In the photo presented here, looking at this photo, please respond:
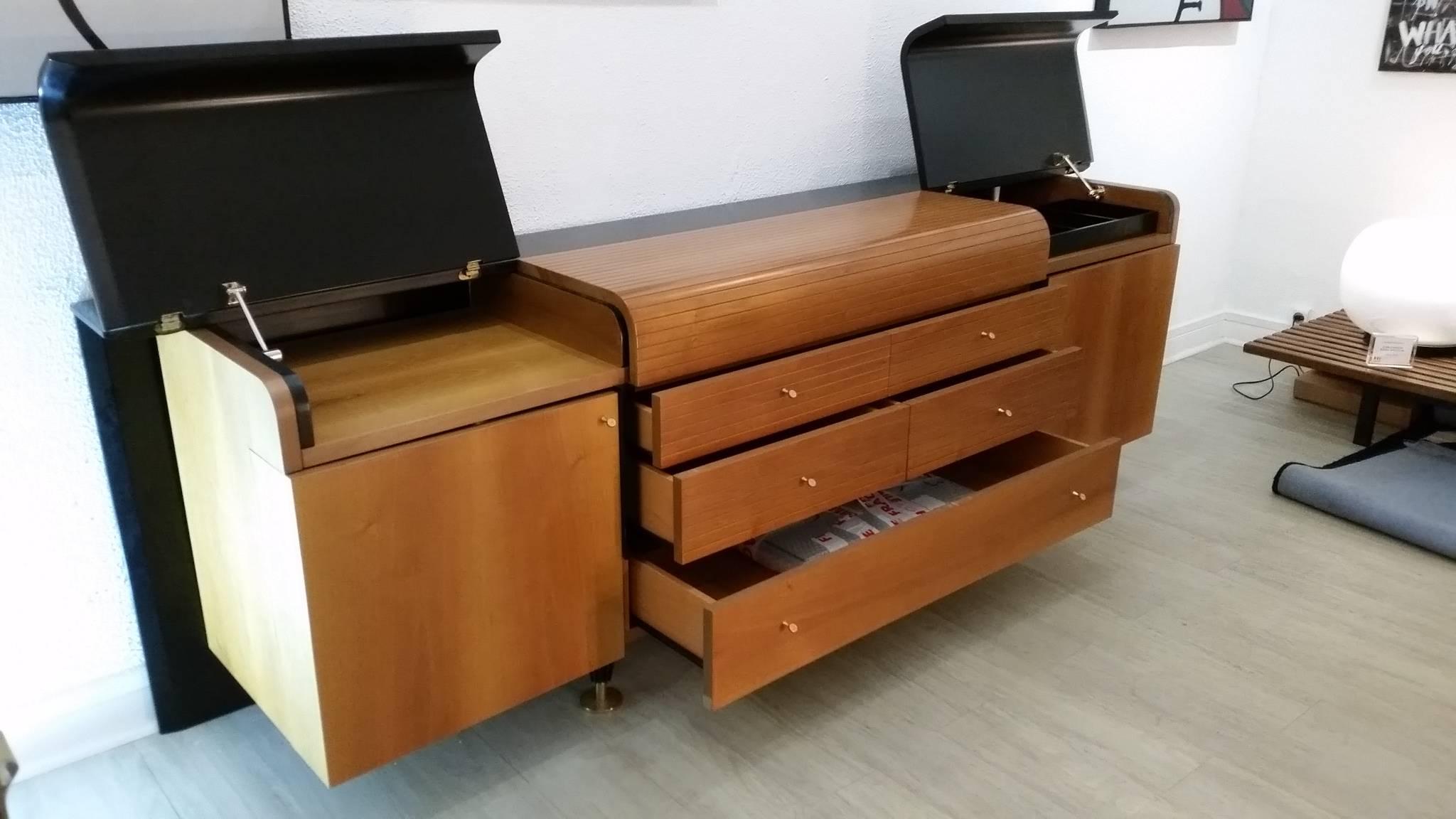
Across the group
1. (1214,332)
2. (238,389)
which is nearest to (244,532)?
(238,389)

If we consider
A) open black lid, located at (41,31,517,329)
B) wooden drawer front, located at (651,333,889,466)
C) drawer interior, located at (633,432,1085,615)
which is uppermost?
open black lid, located at (41,31,517,329)

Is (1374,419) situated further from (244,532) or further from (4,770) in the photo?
(4,770)

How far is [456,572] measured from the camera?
1360 millimetres

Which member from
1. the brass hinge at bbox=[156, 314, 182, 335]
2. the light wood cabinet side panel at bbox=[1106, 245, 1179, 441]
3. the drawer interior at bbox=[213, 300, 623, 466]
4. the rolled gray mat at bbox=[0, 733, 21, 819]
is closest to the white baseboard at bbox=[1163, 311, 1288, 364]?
the light wood cabinet side panel at bbox=[1106, 245, 1179, 441]

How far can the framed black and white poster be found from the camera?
288 centimetres

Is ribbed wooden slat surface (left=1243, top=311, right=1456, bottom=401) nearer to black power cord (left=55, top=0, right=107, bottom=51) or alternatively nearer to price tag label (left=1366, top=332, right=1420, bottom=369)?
price tag label (left=1366, top=332, right=1420, bottom=369)

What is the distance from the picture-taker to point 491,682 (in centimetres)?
145

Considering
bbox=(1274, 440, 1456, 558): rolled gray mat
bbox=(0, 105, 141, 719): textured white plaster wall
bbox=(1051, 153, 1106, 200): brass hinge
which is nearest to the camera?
bbox=(0, 105, 141, 719): textured white plaster wall

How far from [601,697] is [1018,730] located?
646mm

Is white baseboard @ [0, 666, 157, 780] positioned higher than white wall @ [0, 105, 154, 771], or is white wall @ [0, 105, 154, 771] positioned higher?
white wall @ [0, 105, 154, 771]

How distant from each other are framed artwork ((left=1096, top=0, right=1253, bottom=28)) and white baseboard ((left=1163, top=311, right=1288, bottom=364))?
2.96 feet

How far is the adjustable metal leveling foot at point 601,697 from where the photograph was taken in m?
1.69

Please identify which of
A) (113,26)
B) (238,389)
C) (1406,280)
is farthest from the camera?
(1406,280)

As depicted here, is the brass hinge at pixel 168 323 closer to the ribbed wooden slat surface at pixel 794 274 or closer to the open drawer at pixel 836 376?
the ribbed wooden slat surface at pixel 794 274
